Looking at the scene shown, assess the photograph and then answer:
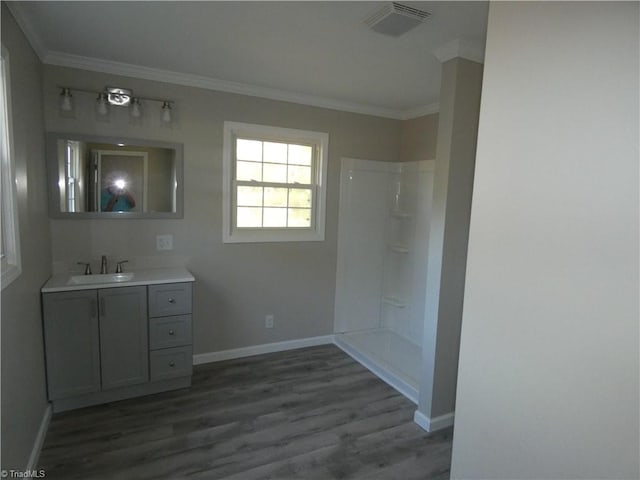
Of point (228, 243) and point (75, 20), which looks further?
point (228, 243)

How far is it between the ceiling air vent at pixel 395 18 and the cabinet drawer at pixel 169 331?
239 cm

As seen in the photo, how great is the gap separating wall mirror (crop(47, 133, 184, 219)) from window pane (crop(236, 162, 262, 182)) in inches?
20.4

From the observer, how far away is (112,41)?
2.41 metres

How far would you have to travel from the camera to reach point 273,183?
11.7 feet

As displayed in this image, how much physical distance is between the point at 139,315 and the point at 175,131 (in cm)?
151

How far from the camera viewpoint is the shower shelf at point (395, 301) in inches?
161

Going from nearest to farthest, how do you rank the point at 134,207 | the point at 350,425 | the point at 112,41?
the point at 112,41 < the point at 350,425 < the point at 134,207

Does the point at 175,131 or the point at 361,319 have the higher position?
the point at 175,131

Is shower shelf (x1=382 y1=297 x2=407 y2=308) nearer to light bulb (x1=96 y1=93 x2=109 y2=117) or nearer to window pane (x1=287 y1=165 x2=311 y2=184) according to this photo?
window pane (x1=287 y1=165 x2=311 y2=184)

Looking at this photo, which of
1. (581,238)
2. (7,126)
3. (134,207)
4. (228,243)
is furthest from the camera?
(228,243)

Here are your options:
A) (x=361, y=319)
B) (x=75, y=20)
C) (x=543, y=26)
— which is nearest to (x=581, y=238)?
(x=543, y=26)

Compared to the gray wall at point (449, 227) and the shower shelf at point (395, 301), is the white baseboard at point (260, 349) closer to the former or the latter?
the shower shelf at point (395, 301)

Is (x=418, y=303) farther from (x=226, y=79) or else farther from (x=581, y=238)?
(x=581, y=238)

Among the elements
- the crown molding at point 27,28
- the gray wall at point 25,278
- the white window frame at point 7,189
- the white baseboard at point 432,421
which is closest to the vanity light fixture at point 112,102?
the gray wall at point 25,278
